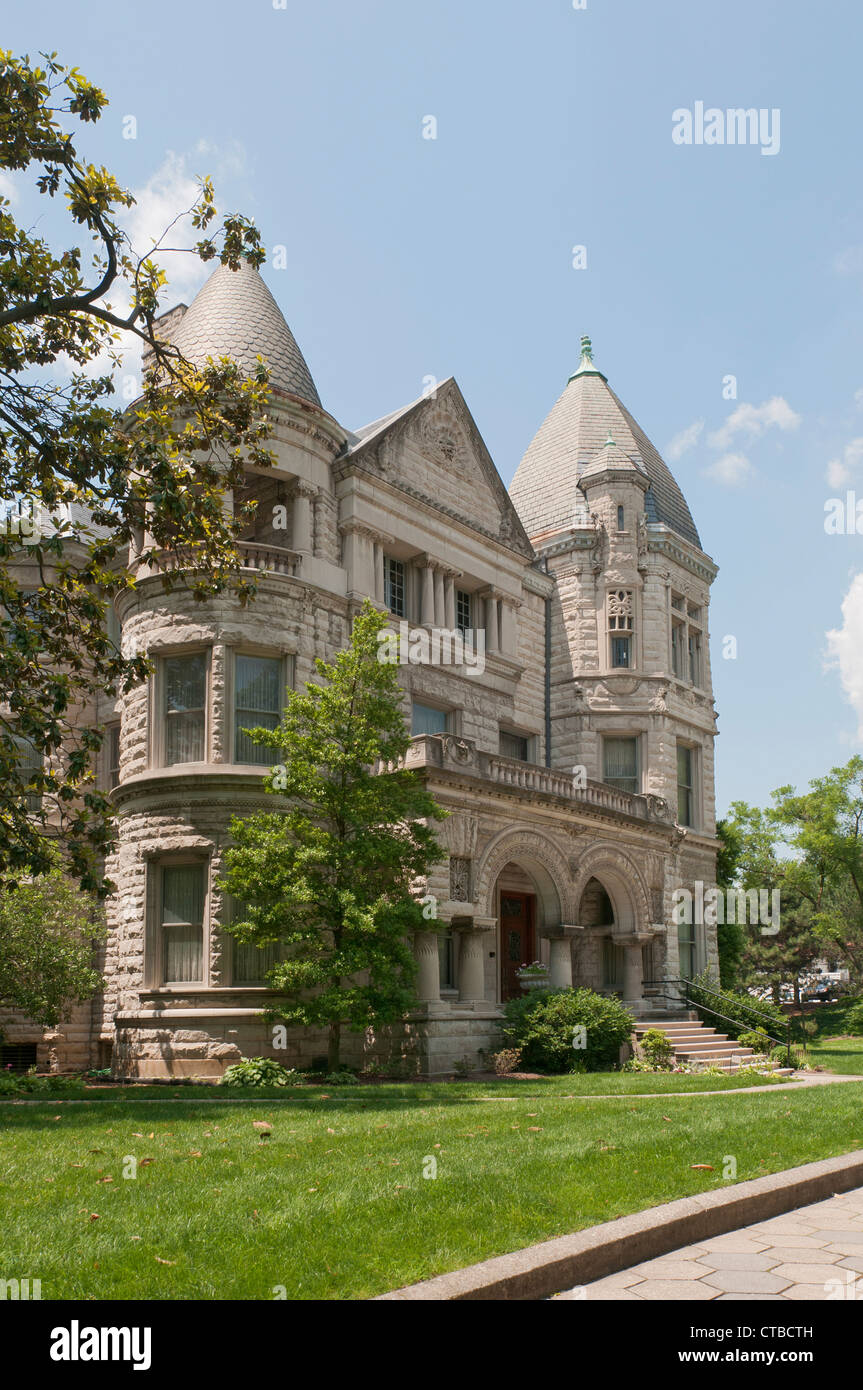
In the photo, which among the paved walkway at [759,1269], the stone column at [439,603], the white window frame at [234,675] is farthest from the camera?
the stone column at [439,603]

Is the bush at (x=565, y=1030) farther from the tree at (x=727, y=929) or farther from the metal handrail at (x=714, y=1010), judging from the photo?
the tree at (x=727, y=929)

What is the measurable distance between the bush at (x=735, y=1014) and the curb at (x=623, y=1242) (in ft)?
58.1

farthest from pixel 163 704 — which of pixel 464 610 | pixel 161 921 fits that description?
pixel 464 610

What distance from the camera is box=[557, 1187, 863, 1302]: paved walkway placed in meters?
5.99

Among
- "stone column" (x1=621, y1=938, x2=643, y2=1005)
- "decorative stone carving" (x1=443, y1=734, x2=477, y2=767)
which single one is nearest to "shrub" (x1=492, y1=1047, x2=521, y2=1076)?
"decorative stone carving" (x1=443, y1=734, x2=477, y2=767)

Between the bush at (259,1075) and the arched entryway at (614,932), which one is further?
the arched entryway at (614,932)

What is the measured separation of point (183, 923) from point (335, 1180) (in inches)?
530

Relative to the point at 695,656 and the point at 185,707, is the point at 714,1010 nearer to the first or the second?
the point at 695,656

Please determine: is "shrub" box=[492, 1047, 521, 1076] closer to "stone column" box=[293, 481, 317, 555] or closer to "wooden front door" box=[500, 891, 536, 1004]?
"wooden front door" box=[500, 891, 536, 1004]

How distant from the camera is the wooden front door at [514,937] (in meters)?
25.7

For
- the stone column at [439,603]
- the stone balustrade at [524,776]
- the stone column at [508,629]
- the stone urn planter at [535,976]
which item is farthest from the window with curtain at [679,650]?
the stone urn planter at [535,976]

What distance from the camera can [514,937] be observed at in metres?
26.3

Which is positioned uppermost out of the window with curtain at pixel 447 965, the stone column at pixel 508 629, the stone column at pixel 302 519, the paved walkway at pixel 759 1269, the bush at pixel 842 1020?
the stone column at pixel 302 519

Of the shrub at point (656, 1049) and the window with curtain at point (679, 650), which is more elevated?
the window with curtain at point (679, 650)
